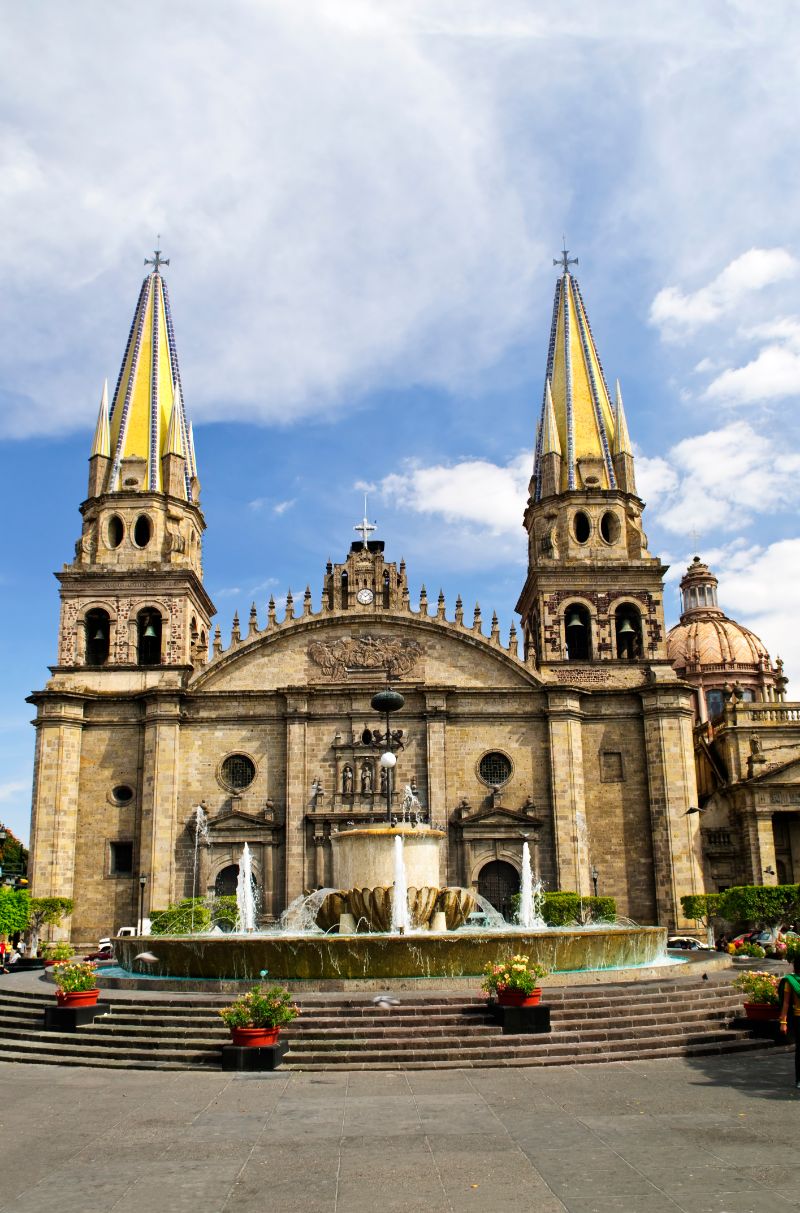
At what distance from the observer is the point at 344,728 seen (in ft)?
133

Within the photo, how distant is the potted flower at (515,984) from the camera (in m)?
14.1

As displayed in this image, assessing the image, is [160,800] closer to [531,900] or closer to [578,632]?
[531,900]

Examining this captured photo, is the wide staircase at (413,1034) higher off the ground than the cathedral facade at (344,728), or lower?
lower

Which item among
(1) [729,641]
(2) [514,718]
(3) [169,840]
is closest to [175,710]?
(3) [169,840]

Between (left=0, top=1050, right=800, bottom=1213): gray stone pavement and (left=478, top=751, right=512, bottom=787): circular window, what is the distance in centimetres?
2699

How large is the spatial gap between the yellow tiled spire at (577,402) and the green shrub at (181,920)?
23.2 meters

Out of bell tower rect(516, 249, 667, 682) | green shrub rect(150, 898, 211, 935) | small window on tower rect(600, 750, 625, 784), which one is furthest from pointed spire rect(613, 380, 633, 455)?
green shrub rect(150, 898, 211, 935)

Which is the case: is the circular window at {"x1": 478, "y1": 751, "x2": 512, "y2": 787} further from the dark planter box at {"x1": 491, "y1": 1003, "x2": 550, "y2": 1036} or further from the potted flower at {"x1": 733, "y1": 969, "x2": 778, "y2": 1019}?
the dark planter box at {"x1": 491, "y1": 1003, "x2": 550, "y2": 1036}

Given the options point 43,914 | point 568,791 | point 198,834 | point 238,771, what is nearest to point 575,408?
point 568,791

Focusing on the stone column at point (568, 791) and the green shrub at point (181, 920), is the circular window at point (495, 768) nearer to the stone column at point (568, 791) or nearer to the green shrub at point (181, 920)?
the stone column at point (568, 791)

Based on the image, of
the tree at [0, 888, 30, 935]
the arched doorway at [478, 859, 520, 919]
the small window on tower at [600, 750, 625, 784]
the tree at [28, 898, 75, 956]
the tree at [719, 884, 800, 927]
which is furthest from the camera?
the small window on tower at [600, 750, 625, 784]

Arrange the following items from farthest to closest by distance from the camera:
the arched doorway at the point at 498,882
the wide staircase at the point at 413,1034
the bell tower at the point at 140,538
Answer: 1. the bell tower at the point at 140,538
2. the arched doorway at the point at 498,882
3. the wide staircase at the point at 413,1034

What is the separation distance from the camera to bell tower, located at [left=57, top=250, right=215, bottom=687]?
42594 mm

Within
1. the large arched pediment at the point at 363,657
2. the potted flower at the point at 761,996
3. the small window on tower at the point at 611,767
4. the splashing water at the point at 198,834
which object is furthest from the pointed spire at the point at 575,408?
the potted flower at the point at 761,996
